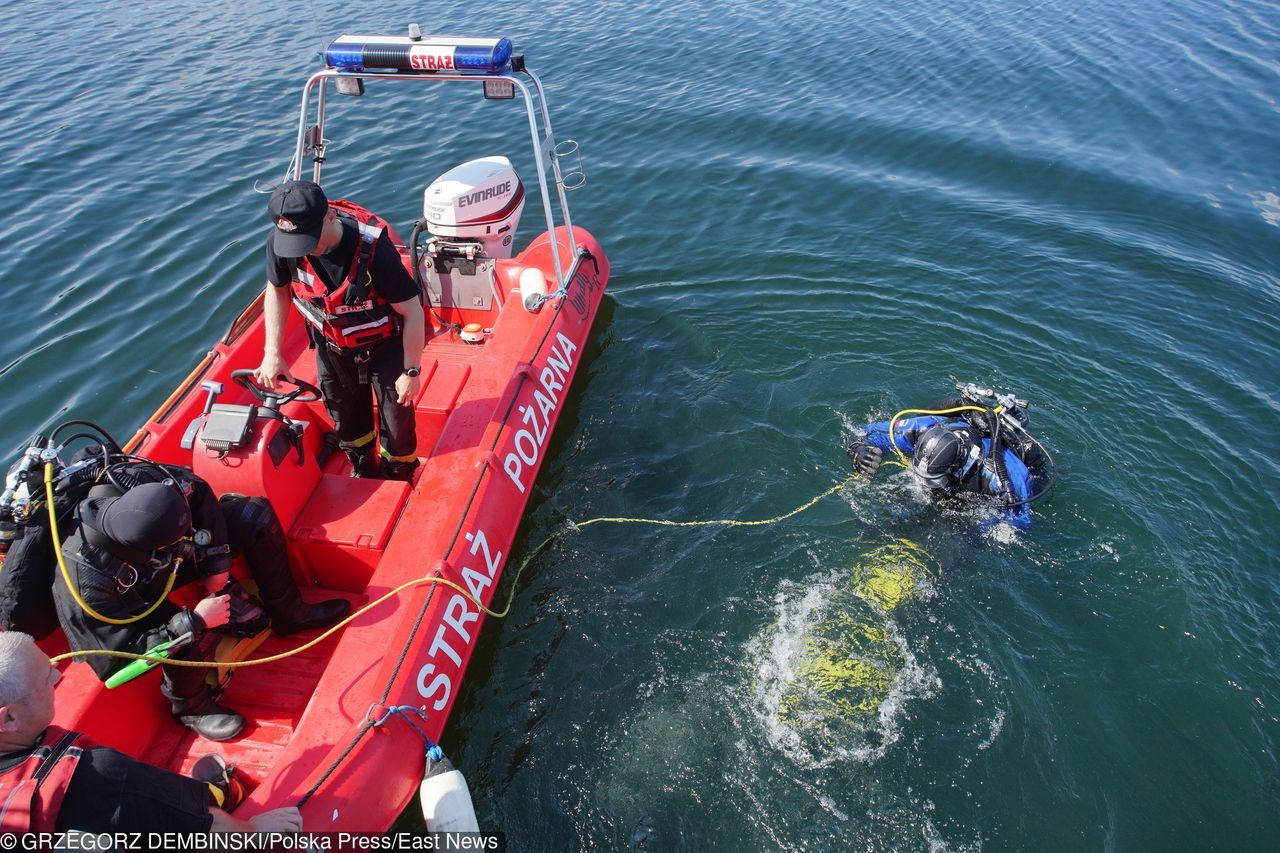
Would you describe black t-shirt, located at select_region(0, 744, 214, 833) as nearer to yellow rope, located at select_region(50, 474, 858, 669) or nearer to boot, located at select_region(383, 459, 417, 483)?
yellow rope, located at select_region(50, 474, 858, 669)

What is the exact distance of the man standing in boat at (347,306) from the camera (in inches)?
134

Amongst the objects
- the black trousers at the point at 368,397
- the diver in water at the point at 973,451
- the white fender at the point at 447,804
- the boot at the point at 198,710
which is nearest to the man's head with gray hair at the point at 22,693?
the boot at the point at 198,710

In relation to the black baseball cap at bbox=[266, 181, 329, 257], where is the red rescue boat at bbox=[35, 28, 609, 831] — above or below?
below

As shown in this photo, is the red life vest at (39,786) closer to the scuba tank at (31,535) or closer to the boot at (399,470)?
the scuba tank at (31,535)

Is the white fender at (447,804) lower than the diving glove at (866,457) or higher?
higher

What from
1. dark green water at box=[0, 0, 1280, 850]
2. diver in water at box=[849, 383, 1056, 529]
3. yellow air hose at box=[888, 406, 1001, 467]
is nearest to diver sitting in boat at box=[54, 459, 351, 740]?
dark green water at box=[0, 0, 1280, 850]

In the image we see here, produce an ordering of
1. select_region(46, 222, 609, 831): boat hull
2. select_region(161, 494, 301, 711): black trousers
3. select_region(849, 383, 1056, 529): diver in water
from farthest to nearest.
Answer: select_region(849, 383, 1056, 529): diver in water → select_region(161, 494, 301, 711): black trousers → select_region(46, 222, 609, 831): boat hull

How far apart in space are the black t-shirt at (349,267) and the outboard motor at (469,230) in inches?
70.6

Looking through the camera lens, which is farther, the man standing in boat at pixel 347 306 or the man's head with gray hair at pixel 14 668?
the man standing in boat at pixel 347 306

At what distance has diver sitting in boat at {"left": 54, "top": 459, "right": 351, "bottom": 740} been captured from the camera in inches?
108

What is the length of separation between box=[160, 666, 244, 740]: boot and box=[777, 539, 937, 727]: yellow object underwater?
8.30 ft

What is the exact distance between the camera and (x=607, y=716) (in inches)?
153

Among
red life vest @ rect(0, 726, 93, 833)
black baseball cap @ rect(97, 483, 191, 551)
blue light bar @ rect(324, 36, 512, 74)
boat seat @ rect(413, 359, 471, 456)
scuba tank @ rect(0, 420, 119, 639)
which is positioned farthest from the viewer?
boat seat @ rect(413, 359, 471, 456)

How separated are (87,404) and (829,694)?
5809 millimetres
